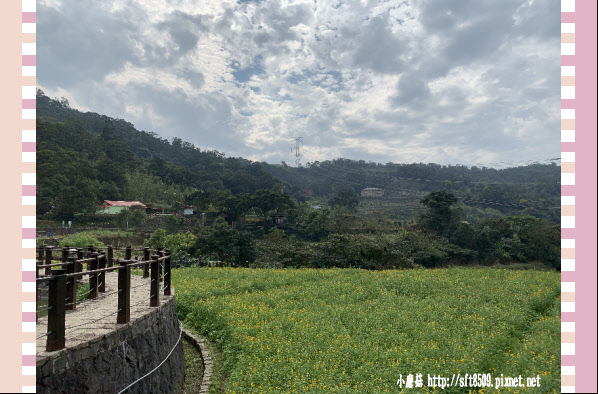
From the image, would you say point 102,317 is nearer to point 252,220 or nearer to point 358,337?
point 358,337

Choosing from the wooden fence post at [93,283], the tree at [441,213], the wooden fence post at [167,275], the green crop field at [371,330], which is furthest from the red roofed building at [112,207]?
the wooden fence post at [167,275]

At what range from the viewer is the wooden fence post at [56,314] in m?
4.25

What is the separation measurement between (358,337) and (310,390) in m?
2.86

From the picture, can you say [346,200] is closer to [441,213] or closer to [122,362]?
[441,213]

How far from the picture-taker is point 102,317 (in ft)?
20.0

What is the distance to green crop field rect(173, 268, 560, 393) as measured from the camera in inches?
293

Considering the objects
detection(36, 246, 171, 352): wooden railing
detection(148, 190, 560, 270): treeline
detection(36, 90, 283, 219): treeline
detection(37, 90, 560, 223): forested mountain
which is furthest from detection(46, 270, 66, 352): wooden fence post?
detection(36, 90, 283, 219): treeline

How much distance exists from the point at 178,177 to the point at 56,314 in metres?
80.0

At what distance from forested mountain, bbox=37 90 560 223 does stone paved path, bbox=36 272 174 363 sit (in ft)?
106

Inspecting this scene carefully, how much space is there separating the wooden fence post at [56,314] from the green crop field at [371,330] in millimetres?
3799

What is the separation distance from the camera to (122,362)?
5.27 m

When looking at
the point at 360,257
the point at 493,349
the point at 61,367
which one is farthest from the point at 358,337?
the point at 360,257

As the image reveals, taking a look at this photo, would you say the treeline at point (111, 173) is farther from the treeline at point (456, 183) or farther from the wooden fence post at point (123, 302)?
the wooden fence post at point (123, 302)

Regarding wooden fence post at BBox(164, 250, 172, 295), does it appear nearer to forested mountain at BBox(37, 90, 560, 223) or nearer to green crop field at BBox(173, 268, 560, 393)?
green crop field at BBox(173, 268, 560, 393)
